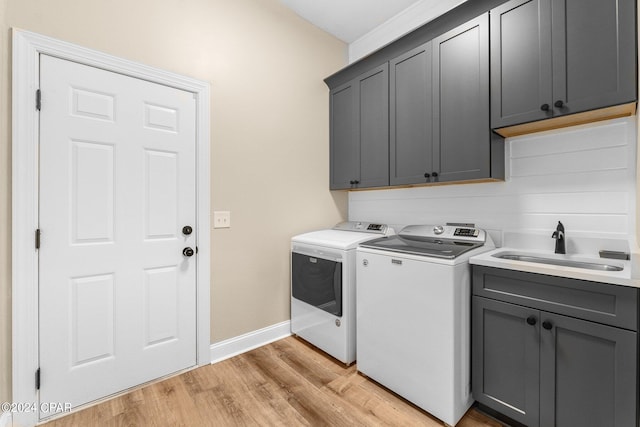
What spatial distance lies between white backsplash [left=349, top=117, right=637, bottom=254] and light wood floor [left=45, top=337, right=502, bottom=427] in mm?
1256

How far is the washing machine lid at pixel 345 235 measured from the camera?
2.20 meters

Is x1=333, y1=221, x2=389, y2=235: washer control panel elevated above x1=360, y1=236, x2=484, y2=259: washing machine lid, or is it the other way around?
x1=333, y1=221, x2=389, y2=235: washer control panel

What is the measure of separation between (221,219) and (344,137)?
1411mm

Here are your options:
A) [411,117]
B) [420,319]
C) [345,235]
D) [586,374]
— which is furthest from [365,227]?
[586,374]

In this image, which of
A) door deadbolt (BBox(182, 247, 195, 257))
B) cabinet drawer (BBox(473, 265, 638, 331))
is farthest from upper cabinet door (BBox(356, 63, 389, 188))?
door deadbolt (BBox(182, 247, 195, 257))

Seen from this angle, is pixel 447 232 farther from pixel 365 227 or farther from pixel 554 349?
pixel 554 349

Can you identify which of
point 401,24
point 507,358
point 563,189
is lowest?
point 507,358

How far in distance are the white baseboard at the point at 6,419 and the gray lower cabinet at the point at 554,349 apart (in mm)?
2504

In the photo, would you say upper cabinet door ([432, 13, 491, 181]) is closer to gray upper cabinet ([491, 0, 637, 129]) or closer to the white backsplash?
gray upper cabinet ([491, 0, 637, 129])

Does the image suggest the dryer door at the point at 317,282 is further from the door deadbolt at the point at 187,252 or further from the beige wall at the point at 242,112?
the door deadbolt at the point at 187,252

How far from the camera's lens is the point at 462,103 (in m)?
1.91

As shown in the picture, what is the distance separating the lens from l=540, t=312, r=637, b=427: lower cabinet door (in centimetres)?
117

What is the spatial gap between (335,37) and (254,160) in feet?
5.59

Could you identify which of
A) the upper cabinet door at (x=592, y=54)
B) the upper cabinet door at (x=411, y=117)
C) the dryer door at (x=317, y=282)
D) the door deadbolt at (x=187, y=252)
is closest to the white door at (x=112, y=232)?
the door deadbolt at (x=187, y=252)
